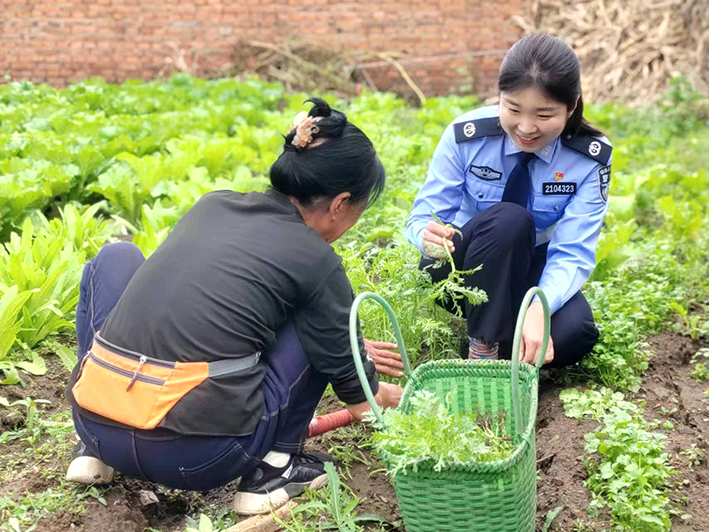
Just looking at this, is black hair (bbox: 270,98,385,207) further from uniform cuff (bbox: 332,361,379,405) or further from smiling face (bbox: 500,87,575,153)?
smiling face (bbox: 500,87,575,153)

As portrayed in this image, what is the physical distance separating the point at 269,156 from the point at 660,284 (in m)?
2.95

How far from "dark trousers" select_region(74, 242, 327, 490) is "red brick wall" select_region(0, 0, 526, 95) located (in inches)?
365

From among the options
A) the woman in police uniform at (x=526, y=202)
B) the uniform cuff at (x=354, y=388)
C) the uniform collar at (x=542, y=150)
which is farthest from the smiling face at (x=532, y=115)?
the uniform cuff at (x=354, y=388)

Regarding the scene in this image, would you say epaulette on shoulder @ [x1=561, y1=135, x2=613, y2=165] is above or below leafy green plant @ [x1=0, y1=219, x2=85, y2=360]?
above

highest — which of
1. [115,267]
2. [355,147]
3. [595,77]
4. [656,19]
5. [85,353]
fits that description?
[355,147]

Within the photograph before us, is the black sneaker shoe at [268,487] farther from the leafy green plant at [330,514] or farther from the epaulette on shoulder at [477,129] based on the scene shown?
the epaulette on shoulder at [477,129]

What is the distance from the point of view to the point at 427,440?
188 centimetres

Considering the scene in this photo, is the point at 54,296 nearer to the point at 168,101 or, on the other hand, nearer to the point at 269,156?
the point at 269,156

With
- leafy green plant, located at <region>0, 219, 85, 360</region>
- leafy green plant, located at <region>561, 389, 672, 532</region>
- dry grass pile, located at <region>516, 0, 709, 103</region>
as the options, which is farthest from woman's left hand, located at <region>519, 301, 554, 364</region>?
dry grass pile, located at <region>516, 0, 709, 103</region>

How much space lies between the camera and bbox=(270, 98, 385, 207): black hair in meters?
2.12

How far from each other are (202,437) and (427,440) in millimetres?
567

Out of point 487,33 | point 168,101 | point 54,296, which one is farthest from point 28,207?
point 487,33

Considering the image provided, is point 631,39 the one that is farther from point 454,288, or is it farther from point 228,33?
point 454,288

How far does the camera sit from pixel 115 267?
2408 millimetres
